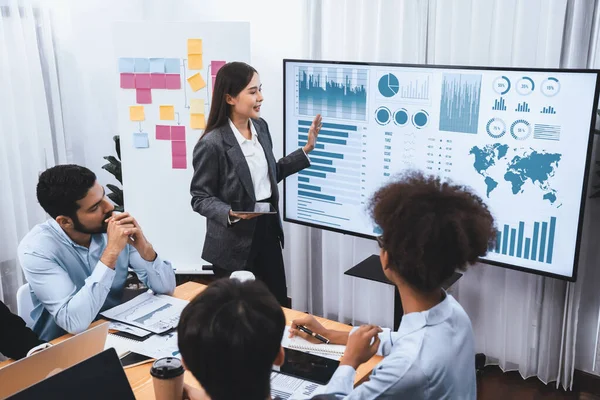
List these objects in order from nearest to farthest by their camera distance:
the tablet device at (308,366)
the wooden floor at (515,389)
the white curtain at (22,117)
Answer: the tablet device at (308,366) < the wooden floor at (515,389) < the white curtain at (22,117)

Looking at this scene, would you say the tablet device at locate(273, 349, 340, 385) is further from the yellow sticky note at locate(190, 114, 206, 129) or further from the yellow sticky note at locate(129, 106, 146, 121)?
the yellow sticky note at locate(129, 106, 146, 121)

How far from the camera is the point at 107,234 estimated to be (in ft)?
6.83

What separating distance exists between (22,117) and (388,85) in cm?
210

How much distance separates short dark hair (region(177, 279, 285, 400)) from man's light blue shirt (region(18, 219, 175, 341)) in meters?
0.96

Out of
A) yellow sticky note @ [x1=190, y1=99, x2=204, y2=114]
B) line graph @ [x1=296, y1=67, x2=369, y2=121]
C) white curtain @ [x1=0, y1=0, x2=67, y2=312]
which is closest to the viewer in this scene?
line graph @ [x1=296, y1=67, x2=369, y2=121]

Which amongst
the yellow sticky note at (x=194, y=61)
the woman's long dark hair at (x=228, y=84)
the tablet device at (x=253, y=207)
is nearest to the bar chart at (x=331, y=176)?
the tablet device at (x=253, y=207)

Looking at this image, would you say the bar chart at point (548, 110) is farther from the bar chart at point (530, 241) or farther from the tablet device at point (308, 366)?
the tablet device at point (308, 366)

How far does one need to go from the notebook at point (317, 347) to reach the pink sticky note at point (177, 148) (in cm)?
201

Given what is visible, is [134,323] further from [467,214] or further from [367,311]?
[367,311]

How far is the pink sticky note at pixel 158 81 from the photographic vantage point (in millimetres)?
3479

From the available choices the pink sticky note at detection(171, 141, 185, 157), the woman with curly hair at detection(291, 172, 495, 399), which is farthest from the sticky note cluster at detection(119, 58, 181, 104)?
the woman with curly hair at detection(291, 172, 495, 399)

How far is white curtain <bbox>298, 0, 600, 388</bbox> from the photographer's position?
8.71 ft

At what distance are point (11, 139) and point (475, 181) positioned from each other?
2546mm

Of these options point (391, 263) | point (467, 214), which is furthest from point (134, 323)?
point (467, 214)
